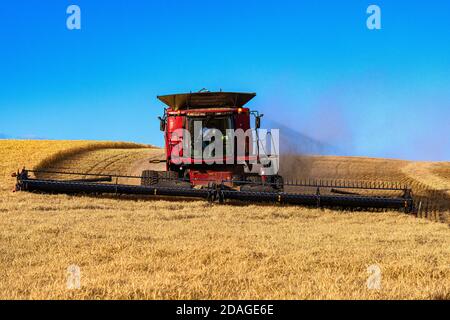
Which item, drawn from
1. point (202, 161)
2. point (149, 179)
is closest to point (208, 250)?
point (202, 161)

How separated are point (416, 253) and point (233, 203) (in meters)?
6.04

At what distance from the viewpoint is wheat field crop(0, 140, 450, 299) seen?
449 centimetres

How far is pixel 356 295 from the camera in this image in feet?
13.6

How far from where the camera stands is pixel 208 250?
638cm

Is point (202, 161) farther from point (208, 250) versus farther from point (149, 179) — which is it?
point (208, 250)

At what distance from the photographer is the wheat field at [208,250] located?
449 cm

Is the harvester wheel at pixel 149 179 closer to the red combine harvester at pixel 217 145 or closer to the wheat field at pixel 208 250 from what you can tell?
the red combine harvester at pixel 217 145

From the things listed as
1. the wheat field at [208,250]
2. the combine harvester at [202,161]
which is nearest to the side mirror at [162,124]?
the combine harvester at [202,161]

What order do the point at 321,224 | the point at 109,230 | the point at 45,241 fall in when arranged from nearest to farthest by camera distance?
the point at 45,241
the point at 109,230
the point at 321,224

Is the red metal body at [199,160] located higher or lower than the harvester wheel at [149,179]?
higher

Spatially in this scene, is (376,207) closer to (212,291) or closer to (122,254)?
(122,254)

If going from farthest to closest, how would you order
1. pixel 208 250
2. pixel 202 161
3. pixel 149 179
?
pixel 149 179 → pixel 202 161 → pixel 208 250

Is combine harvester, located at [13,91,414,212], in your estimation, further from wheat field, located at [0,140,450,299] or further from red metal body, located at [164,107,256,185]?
wheat field, located at [0,140,450,299]

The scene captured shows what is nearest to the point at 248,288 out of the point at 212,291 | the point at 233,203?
the point at 212,291
